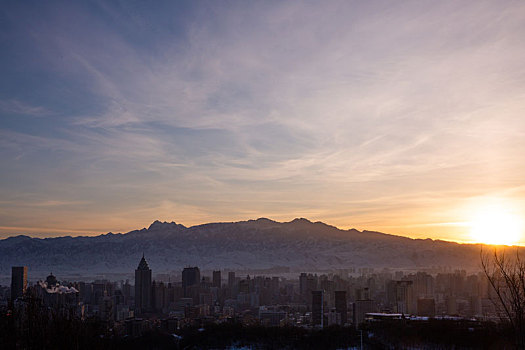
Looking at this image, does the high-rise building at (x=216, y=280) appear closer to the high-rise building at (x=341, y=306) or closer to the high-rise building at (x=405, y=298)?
the high-rise building at (x=405, y=298)

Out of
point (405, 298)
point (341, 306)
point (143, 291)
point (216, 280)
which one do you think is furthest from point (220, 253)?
point (341, 306)

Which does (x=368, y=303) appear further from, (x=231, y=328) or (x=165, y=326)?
(x=231, y=328)

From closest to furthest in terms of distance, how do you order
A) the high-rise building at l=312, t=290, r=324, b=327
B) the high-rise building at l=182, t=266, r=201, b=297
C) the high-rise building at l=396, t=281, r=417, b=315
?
the high-rise building at l=312, t=290, r=324, b=327 < the high-rise building at l=396, t=281, r=417, b=315 < the high-rise building at l=182, t=266, r=201, b=297

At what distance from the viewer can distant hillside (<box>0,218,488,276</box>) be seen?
17100 centimetres

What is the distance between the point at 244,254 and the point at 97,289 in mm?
108378

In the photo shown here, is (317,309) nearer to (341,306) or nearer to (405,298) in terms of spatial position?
(341,306)

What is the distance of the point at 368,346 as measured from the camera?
22828mm

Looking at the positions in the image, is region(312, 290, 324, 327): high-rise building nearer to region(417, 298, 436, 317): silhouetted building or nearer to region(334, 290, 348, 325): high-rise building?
region(334, 290, 348, 325): high-rise building

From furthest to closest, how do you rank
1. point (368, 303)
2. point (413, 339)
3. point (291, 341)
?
1. point (368, 303)
2. point (291, 341)
3. point (413, 339)

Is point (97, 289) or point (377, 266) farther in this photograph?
point (377, 266)

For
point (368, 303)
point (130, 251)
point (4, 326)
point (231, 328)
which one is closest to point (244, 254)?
point (130, 251)

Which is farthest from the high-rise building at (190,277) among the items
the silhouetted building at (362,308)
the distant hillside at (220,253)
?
the distant hillside at (220,253)

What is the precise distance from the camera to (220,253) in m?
183

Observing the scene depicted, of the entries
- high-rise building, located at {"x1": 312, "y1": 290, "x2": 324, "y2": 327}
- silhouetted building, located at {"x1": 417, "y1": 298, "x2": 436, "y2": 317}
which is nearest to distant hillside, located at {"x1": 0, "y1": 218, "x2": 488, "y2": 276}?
high-rise building, located at {"x1": 312, "y1": 290, "x2": 324, "y2": 327}
